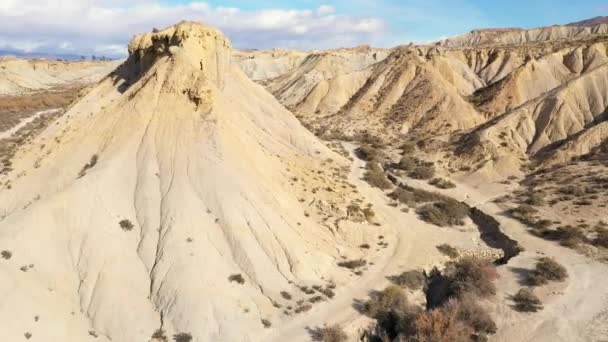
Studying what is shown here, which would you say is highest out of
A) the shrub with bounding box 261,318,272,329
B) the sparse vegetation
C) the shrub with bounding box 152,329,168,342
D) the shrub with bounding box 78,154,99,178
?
the shrub with bounding box 78,154,99,178

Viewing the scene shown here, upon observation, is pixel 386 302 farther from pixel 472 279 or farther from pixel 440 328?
pixel 440 328

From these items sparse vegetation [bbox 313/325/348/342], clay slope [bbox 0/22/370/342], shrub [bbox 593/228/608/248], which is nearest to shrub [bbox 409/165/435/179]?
clay slope [bbox 0/22/370/342]

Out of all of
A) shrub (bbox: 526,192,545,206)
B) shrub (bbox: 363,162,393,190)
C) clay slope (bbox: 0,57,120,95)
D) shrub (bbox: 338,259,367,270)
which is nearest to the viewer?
shrub (bbox: 338,259,367,270)

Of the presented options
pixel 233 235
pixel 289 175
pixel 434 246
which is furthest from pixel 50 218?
pixel 434 246

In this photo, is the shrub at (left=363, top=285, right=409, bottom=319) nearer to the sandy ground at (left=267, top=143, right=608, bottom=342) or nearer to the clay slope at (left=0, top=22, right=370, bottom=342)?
the sandy ground at (left=267, top=143, right=608, bottom=342)

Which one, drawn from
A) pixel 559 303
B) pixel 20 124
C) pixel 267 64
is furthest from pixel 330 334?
pixel 267 64

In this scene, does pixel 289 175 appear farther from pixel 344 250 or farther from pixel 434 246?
pixel 434 246

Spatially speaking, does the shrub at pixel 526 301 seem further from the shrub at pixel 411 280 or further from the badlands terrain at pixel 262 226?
the shrub at pixel 411 280
